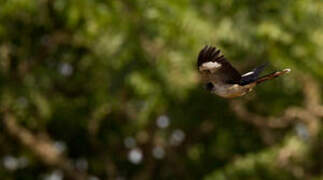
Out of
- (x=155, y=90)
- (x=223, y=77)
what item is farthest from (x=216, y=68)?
(x=155, y=90)

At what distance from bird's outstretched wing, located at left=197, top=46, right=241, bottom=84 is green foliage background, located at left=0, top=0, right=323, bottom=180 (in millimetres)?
3060

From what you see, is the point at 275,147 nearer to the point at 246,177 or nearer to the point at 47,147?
the point at 246,177

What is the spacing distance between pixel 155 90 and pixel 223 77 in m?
4.50

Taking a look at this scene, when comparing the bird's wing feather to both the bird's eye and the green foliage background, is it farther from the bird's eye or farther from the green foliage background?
the green foliage background

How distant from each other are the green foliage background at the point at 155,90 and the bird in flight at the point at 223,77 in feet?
10.0

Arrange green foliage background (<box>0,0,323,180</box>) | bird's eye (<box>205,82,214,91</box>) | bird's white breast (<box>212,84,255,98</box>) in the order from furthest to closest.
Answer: green foliage background (<box>0,0,323,180</box>)
bird's eye (<box>205,82,214,91</box>)
bird's white breast (<box>212,84,255,98</box>)

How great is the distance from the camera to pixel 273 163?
25.9 ft

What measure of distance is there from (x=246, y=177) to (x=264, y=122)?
3.37 ft

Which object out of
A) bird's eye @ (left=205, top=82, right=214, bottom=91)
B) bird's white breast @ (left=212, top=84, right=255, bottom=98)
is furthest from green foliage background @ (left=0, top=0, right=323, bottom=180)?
bird's white breast @ (left=212, top=84, right=255, bottom=98)

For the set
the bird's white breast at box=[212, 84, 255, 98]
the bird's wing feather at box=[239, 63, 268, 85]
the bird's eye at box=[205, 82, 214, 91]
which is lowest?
the bird's white breast at box=[212, 84, 255, 98]

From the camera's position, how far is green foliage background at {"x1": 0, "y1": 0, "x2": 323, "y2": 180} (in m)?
6.66

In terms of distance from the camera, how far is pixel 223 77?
2.79 m

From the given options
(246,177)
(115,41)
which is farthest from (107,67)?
(246,177)

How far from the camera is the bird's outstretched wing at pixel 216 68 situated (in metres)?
2.78
